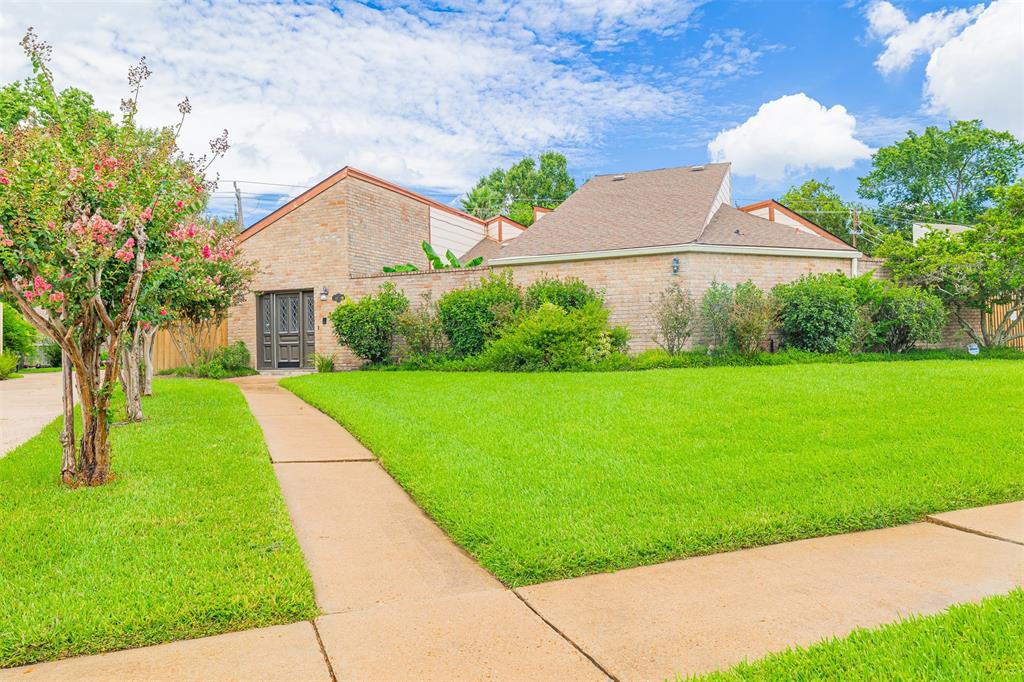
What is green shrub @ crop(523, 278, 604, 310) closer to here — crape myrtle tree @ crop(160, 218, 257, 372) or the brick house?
the brick house

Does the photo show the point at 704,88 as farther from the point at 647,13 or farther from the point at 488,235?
the point at 488,235

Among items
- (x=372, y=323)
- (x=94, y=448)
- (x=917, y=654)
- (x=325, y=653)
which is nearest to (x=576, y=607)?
(x=325, y=653)

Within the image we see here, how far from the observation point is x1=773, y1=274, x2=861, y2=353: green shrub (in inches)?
560

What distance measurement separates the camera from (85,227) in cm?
471

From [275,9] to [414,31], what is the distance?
194 centimetres

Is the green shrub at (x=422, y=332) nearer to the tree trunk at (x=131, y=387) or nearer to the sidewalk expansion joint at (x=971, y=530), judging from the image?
the tree trunk at (x=131, y=387)

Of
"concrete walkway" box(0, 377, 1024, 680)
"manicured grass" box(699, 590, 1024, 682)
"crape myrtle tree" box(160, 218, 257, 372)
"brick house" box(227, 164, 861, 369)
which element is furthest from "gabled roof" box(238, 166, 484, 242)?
"manicured grass" box(699, 590, 1024, 682)

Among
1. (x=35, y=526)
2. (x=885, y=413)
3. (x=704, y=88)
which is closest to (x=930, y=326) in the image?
(x=704, y=88)

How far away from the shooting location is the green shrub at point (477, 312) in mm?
14875

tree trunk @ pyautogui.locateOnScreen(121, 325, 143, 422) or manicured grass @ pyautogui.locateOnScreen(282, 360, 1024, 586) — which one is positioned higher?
tree trunk @ pyautogui.locateOnScreen(121, 325, 143, 422)

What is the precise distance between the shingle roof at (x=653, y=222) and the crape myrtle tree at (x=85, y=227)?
1144 cm

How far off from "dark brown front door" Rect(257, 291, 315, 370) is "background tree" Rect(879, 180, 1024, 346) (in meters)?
15.5

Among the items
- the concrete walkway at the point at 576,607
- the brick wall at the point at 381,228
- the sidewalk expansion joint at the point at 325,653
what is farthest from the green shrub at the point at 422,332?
the sidewalk expansion joint at the point at 325,653

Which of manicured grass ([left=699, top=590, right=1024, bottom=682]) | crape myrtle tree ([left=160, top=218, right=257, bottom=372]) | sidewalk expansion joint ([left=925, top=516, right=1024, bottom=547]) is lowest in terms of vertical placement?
sidewalk expansion joint ([left=925, top=516, right=1024, bottom=547])
